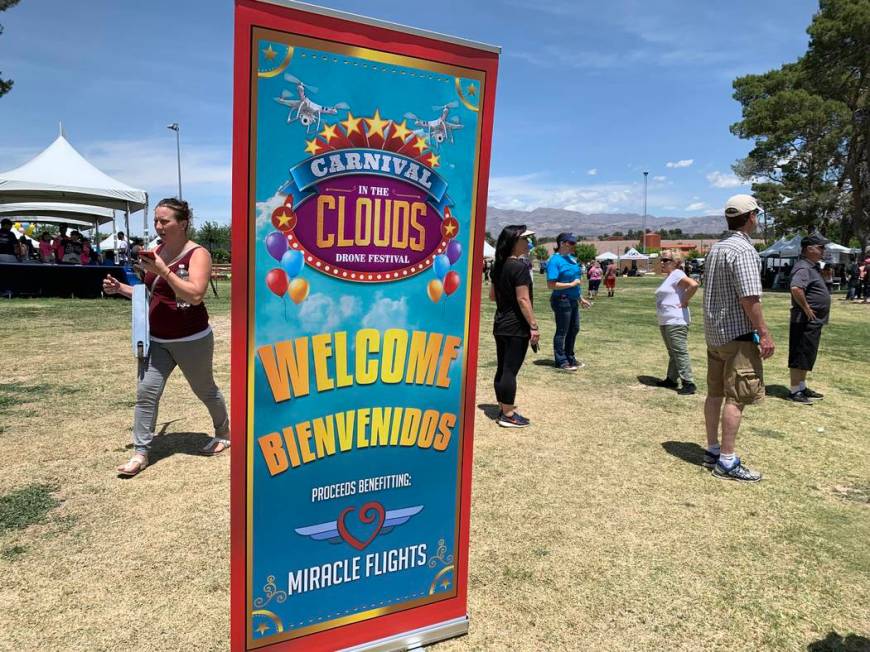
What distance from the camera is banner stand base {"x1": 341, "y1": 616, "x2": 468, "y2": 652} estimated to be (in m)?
2.25

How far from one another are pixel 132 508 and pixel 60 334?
25.9 feet

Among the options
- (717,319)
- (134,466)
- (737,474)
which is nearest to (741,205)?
(717,319)

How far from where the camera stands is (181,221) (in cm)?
364

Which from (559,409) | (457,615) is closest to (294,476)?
(457,615)

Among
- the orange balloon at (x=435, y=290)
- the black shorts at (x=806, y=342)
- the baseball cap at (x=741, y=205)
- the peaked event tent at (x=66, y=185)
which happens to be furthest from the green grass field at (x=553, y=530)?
the peaked event tent at (x=66, y=185)

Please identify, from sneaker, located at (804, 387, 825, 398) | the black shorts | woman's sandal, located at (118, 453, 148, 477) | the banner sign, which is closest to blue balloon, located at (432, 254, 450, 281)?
the banner sign

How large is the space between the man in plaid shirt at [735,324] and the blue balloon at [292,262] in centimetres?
320

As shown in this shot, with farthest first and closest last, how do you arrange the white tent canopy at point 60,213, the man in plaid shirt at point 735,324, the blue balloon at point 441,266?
the white tent canopy at point 60,213, the man in plaid shirt at point 735,324, the blue balloon at point 441,266

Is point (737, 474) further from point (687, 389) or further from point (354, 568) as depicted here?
point (354, 568)

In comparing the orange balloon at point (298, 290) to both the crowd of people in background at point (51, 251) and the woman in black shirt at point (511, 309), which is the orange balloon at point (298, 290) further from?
the crowd of people in background at point (51, 251)

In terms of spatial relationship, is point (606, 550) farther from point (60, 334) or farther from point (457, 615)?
point (60, 334)

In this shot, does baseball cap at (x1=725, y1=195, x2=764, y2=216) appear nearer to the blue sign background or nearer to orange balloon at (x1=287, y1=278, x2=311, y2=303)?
the blue sign background

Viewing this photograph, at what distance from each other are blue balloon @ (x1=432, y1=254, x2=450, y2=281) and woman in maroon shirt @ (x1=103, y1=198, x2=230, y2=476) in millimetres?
1892

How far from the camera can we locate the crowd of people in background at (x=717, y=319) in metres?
3.94
